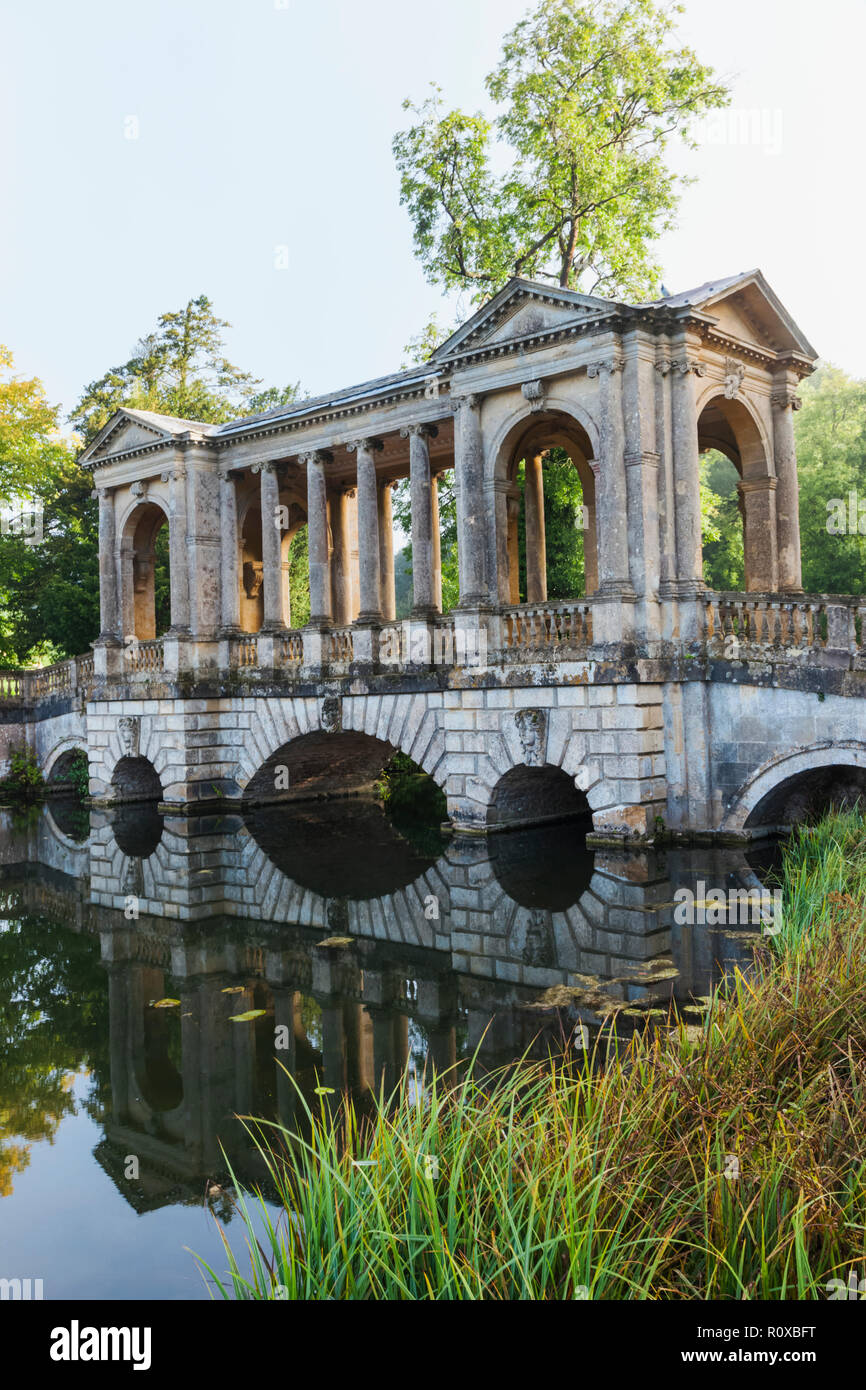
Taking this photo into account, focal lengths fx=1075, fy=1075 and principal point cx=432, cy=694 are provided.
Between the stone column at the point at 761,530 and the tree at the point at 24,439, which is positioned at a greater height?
the tree at the point at 24,439

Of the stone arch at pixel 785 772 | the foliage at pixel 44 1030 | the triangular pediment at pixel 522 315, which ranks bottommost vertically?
the foliage at pixel 44 1030

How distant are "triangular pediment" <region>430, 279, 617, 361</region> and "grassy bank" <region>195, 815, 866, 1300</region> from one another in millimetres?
11853

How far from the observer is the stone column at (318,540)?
1986cm

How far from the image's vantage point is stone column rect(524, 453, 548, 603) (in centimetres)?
2009

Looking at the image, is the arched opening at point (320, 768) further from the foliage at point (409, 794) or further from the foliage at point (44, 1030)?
the foliage at point (44, 1030)

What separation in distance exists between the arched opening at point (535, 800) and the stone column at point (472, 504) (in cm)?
288

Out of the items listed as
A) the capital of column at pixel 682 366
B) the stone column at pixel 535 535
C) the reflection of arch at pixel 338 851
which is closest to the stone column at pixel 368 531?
the stone column at pixel 535 535

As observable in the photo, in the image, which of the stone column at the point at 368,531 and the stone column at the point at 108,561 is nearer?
the stone column at the point at 368,531

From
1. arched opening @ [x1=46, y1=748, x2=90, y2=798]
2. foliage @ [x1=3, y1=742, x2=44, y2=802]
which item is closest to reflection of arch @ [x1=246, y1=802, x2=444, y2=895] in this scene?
arched opening @ [x1=46, y1=748, x2=90, y2=798]

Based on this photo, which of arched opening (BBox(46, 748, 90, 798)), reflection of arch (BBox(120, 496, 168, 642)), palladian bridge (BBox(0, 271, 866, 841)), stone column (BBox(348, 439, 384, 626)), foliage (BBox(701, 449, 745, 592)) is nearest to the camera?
palladian bridge (BBox(0, 271, 866, 841))

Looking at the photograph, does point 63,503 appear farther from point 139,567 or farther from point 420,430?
point 420,430

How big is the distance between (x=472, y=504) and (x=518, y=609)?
1820 millimetres

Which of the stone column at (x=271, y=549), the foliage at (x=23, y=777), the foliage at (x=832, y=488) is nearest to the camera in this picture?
the stone column at (x=271, y=549)

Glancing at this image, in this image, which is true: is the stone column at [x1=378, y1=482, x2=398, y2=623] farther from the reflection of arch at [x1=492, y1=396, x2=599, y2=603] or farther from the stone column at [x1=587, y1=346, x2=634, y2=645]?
the stone column at [x1=587, y1=346, x2=634, y2=645]
